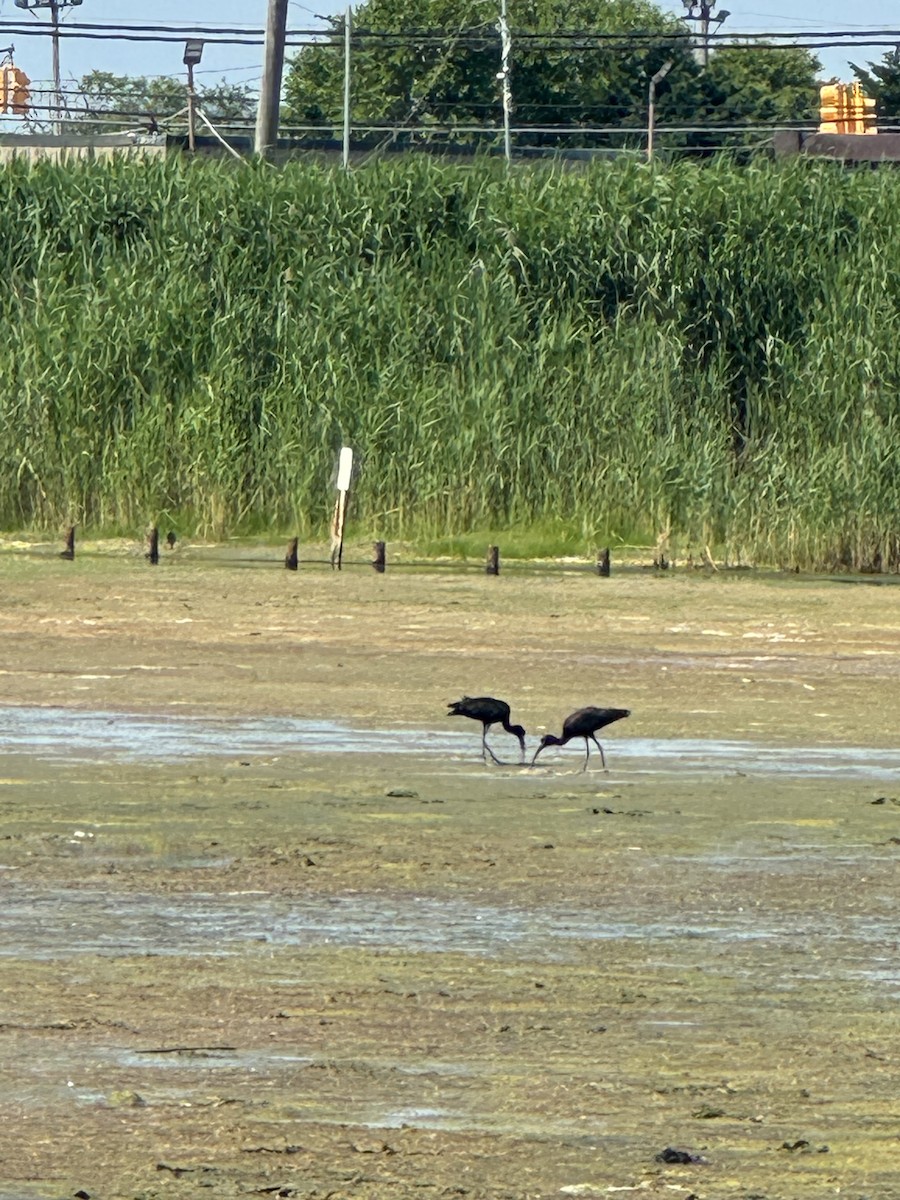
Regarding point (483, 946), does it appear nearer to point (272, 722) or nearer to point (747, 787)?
point (747, 787)

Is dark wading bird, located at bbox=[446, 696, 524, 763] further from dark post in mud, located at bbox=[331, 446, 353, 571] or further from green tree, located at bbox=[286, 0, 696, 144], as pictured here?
green tree, located at bbox=[286, 0, 696, 144]

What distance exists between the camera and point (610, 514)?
19.4m

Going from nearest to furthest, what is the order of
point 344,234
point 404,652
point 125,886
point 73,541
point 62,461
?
point 125,886 → point 404,652 → point 73,541 → point 62,461 → point 344,234

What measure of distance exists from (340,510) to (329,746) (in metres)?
8.19

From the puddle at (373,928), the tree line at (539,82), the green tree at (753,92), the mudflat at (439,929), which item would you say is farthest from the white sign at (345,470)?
the tree line at (539,82)

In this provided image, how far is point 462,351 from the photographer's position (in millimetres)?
20438

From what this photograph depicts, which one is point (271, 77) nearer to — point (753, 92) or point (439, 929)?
point (439, 929)

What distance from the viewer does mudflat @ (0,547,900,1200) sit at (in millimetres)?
4594

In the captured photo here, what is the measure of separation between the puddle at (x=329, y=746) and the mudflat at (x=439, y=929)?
32 millimetres

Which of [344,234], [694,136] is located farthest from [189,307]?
[694,136]

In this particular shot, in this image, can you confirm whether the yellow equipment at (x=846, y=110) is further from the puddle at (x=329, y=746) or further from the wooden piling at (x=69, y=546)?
the puddle at (x=329, y=746)

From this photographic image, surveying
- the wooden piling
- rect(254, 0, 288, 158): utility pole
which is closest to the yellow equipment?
rect(254, 0, 288, 158): utility pole

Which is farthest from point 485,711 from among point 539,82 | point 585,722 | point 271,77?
point 539,82

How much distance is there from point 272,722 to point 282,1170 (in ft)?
20.8
